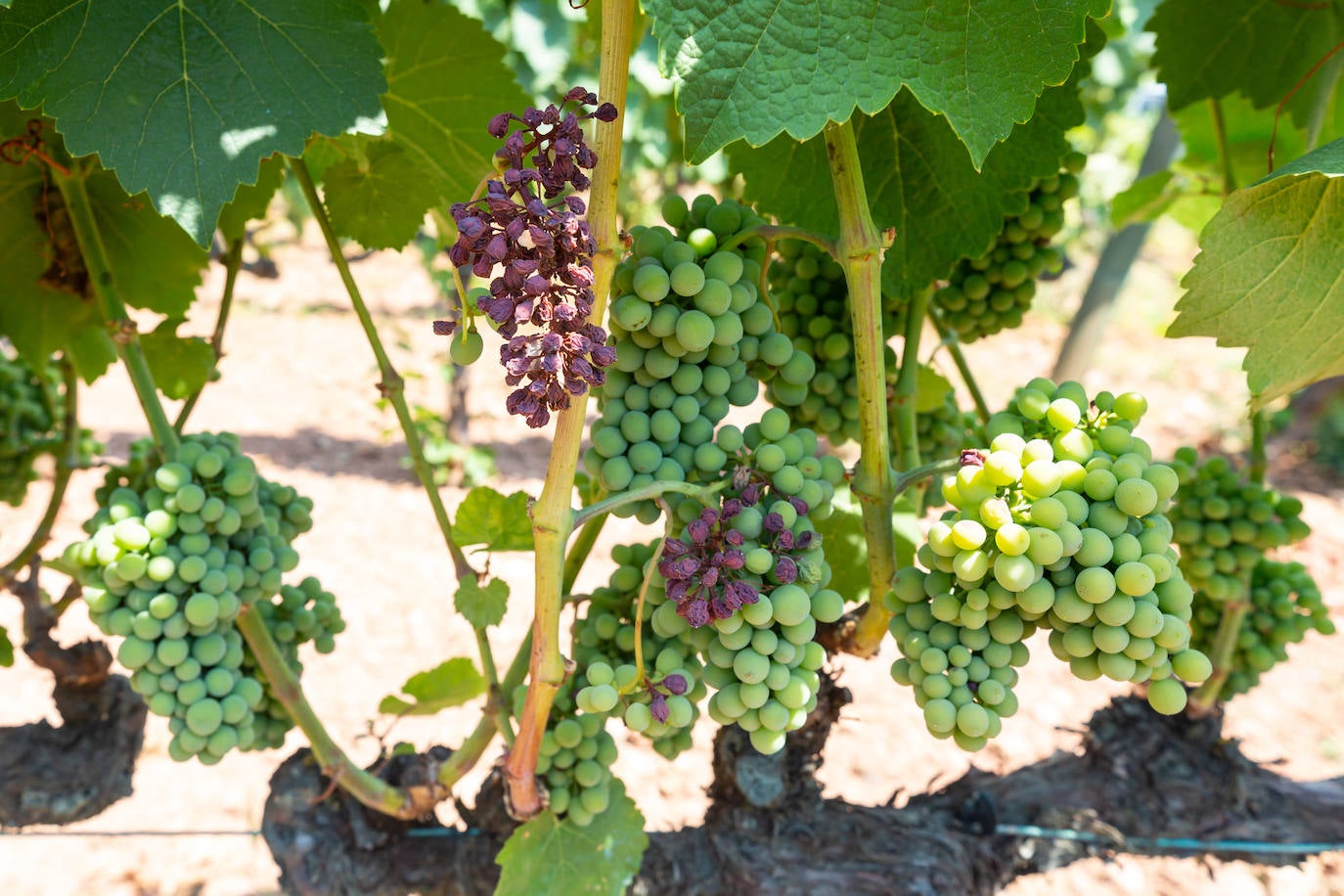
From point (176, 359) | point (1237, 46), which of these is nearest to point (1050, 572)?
point (1237, 46)

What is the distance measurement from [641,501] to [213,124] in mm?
584

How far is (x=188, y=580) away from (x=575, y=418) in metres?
0.65

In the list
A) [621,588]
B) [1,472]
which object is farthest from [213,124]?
[1,472]

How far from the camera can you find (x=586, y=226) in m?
0.76

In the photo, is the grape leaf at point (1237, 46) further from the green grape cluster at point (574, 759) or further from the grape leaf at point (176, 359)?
the grape leaf at point (176, 359)

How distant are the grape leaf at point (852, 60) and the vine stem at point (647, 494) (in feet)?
1.00

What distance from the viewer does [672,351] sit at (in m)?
0.99

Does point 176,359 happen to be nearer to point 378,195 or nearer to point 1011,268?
point 378,195

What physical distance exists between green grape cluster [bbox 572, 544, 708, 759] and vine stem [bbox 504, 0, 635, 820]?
0.07m

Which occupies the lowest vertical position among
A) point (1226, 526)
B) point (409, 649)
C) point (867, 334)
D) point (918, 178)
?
point (867, 334)

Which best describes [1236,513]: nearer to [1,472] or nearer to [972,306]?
[972,306]

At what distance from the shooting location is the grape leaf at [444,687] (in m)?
1.63

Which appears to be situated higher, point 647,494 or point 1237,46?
point 1237,46

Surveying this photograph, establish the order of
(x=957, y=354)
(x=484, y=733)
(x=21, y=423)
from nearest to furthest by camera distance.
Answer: (x=484, y=733), (x=957, y=354), (x=21, y=423)
